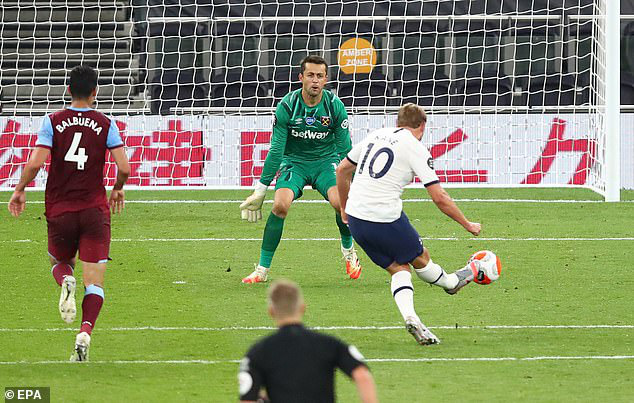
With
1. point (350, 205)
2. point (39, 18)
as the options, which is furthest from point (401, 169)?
point (39, 18)

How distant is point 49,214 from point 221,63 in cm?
1466

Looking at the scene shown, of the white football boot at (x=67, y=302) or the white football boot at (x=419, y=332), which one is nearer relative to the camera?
the white football boot at (x=67, y=302)

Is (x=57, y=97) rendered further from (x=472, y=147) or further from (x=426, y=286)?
(x=426, y=286)

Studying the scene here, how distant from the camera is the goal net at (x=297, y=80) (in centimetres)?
1969

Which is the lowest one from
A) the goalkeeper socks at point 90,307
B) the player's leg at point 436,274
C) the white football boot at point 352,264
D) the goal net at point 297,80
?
the goalkeeper socks at point 90,307

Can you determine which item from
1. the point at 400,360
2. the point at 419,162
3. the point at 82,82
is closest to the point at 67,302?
the point at 82,82

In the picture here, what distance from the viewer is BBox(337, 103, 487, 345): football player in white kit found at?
27.5ft

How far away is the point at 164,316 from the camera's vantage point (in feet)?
32.2

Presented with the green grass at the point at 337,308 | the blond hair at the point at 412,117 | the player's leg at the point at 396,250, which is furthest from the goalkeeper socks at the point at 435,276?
the blond hair at the point at 412,117

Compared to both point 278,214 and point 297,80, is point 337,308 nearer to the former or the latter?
point 278,214

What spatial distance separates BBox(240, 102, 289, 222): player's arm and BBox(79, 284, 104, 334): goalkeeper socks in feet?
11.1

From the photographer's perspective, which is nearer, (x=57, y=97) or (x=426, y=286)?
(x=426, y=286)

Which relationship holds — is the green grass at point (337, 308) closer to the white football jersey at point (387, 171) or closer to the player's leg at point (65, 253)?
the player's leg at point (65, 253)

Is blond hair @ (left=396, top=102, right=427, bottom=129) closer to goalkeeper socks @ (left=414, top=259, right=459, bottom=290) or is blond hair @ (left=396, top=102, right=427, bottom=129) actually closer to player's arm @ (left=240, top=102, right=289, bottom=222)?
goalkeeper socks @ (left=414, top=259, right=459, bottom=290)
